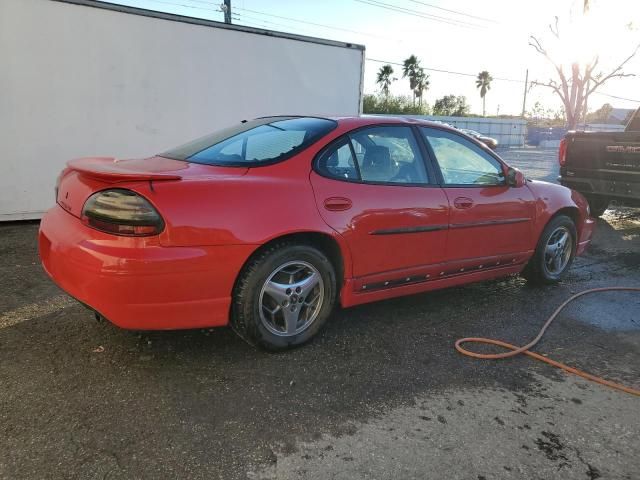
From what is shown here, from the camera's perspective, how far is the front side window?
334cm

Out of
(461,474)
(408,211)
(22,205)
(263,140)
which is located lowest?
(461,474)

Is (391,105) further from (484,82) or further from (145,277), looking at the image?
(145,277)

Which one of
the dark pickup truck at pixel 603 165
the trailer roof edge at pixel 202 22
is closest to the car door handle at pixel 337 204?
the trailer roof edge at pixel 202 22

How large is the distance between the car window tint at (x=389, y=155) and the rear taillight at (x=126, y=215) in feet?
4.65

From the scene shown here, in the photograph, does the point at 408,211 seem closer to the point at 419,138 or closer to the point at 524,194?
the point at 419,138

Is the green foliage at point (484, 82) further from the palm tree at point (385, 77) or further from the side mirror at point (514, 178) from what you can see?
the side mirror at point (514, 178)

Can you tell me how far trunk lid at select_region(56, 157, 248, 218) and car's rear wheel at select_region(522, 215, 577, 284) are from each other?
2934mm

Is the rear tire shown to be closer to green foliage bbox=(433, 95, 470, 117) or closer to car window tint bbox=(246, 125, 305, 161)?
car window tint bbox=(246, 125, 305, 161)

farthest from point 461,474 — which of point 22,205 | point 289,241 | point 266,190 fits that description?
point 22,205

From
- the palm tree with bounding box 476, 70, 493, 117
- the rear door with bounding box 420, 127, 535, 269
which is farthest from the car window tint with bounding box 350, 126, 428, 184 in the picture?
the palm tree with bounding box 476, 70, 493, 117

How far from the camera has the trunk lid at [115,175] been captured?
270 cm

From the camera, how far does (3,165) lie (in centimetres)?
655

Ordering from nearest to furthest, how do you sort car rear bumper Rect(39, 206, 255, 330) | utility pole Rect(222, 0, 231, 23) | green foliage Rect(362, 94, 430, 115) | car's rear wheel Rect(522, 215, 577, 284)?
car rear bumper Rect(39, 206, 255, 330), car's rear wheel Rect(522, 215, 577, 284), utility pole Rect(222, 0, 231, 23), green foliage Rect(362, 94, 430, 115)

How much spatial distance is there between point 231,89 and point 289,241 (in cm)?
551
